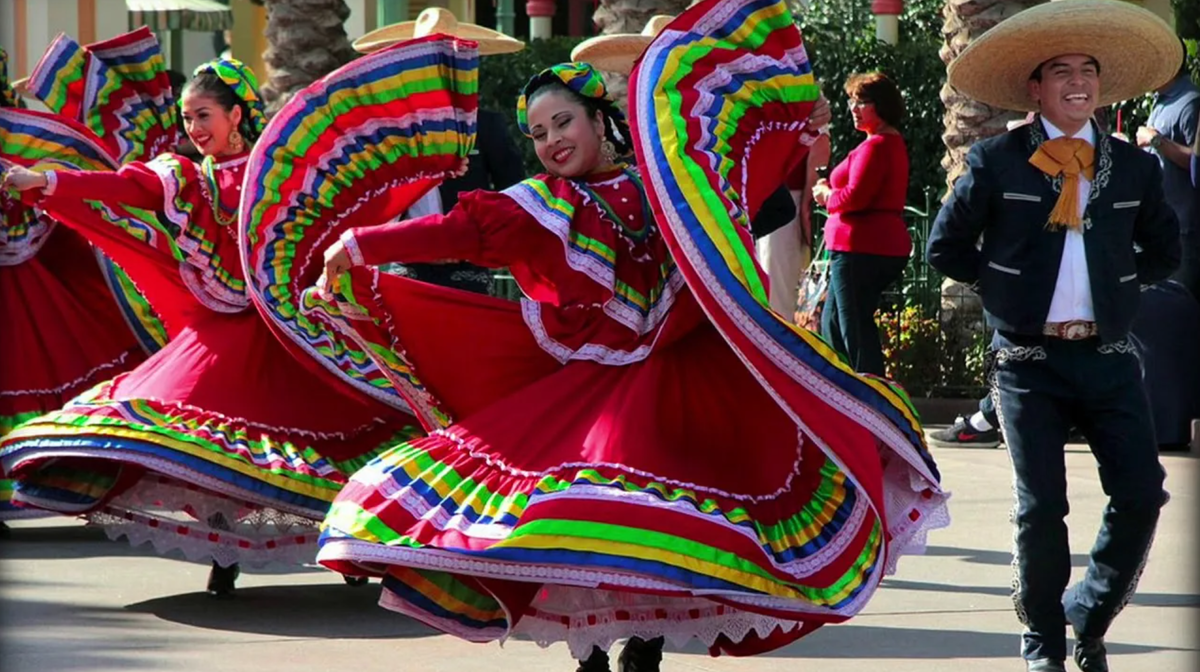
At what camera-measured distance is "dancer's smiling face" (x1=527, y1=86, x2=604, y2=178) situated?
18.2 ft

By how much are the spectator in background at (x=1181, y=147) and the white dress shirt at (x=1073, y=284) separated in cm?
442

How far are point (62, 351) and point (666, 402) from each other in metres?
3.97

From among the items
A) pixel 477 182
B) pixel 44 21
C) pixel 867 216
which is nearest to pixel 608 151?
pixel 477 182

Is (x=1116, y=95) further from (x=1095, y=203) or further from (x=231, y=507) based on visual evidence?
(x=231, y=507)

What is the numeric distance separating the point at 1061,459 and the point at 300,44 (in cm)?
1043

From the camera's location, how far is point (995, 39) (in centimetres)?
559

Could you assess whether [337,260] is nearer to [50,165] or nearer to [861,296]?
[50,165]

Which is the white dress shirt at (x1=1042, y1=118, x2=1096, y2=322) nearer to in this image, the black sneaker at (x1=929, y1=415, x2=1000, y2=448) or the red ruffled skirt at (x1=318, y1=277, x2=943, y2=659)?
the red ruffled skirt at (x1=318, y1=277, x2=943, y2=659)

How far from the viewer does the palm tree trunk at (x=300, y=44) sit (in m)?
15.1

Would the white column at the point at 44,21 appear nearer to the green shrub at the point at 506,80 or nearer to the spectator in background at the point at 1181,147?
the green shrub at the point at 506,80

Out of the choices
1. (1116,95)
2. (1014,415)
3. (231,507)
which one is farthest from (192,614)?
(1116,95)

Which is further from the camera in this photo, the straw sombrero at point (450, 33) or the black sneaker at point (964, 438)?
the black sneaker at point (964, 438)

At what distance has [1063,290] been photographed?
5.47 metres

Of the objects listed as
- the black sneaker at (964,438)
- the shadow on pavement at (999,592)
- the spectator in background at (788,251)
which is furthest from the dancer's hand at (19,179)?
the black sneaker at (964,438)
